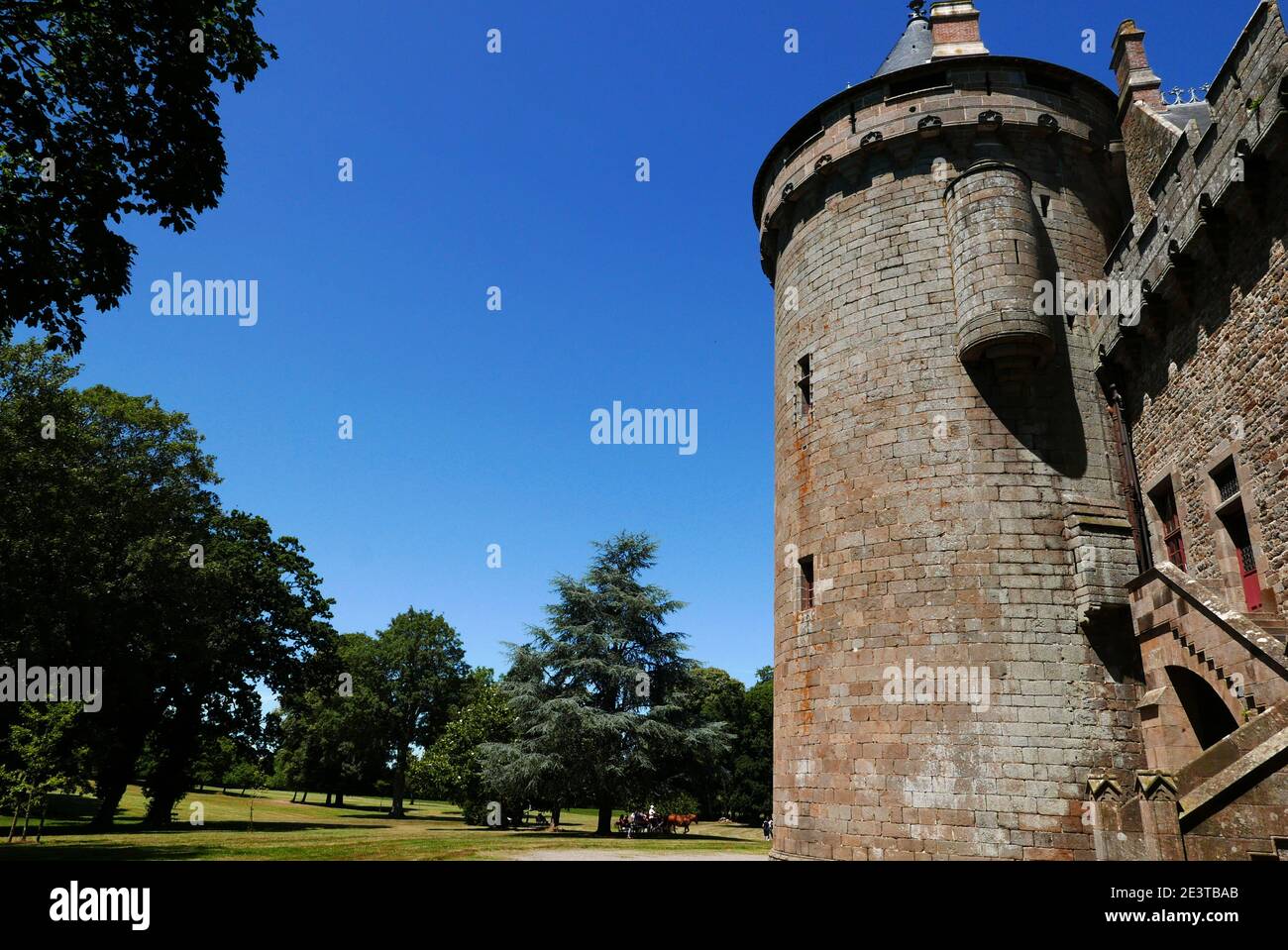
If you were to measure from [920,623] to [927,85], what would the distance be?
42.9 ft

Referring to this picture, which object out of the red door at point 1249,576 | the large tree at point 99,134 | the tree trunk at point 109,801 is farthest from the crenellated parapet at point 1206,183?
the tree trunk at point 109,801

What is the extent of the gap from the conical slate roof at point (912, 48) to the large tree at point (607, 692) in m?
21.0

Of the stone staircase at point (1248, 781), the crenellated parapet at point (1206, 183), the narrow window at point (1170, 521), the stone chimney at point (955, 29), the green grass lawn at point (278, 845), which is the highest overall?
the stone chimney at point (955, 29)

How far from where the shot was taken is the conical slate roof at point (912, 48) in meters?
19.6

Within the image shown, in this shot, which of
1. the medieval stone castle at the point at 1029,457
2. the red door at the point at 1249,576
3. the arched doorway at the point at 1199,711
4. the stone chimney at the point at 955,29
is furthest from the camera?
the stone chimney at the point at 955,29

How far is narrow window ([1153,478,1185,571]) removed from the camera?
45.4 ft

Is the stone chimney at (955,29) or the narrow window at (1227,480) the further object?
the stone chimney at (955,29)

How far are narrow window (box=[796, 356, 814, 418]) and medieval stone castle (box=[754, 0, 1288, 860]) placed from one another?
76 mm

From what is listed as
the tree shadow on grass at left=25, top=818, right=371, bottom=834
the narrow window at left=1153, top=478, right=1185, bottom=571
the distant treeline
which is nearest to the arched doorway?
the narrow window at left=1153, top=478, right=1185, bottom=571

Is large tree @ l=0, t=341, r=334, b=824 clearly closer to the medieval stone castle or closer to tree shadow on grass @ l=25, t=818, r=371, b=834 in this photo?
tree shadow on grass @ l=25, t=818, r=371, b=834

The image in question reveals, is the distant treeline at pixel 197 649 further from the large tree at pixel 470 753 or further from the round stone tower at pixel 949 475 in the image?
the round stone tower at pixel 949 475

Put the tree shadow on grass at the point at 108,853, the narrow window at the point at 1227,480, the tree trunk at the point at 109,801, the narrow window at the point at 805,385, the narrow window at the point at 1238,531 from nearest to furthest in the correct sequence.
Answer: the narrow window at the point at 1238,531, the narrow window at the point at 1227,480, the narrow window at the point at 805,385, the tree shadow on grass at the point at 108,853, the tree trunk at the point at 109,801

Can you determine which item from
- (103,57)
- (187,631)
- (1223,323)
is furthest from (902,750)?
(187,631)
